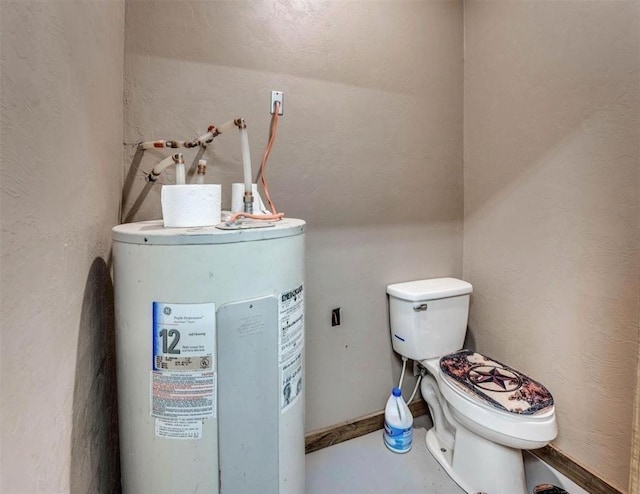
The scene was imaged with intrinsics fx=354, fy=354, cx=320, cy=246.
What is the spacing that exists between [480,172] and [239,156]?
1.21 meters

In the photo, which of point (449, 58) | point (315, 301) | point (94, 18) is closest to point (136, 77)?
point (94, 18)

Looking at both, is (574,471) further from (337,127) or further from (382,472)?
(337,127)

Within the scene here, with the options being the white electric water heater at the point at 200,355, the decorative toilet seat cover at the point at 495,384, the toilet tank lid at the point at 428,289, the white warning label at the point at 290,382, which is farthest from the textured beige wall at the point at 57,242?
the decorative toilet seat cover at the point at 495,384

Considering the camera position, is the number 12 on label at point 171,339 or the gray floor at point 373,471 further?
the gray floor at point 373,471

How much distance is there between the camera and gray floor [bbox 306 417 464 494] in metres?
1.45

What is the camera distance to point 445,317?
1.71 m

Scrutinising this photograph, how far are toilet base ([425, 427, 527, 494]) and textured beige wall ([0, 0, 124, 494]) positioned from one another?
1.30 meters

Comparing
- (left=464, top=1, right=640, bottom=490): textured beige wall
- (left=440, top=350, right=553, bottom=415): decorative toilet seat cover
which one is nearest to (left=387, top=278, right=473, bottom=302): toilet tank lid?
(left=464, top=1, right=640, bottom=490): textured beige wall

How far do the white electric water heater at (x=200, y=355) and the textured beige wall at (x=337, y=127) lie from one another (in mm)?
539

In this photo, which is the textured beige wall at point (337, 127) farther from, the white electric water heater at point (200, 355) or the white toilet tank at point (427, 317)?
the white electric water heater at point (200, 355)

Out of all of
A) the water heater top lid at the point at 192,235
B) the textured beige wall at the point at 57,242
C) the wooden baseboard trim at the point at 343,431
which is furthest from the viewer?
the wooden baseboard trim at the point at 343,431

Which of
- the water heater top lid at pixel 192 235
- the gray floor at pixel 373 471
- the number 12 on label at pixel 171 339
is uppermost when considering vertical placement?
the water heater top lid at pixel 192 235

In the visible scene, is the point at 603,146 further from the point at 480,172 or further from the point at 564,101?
the point at 480,172

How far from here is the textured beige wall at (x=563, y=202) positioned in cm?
125
